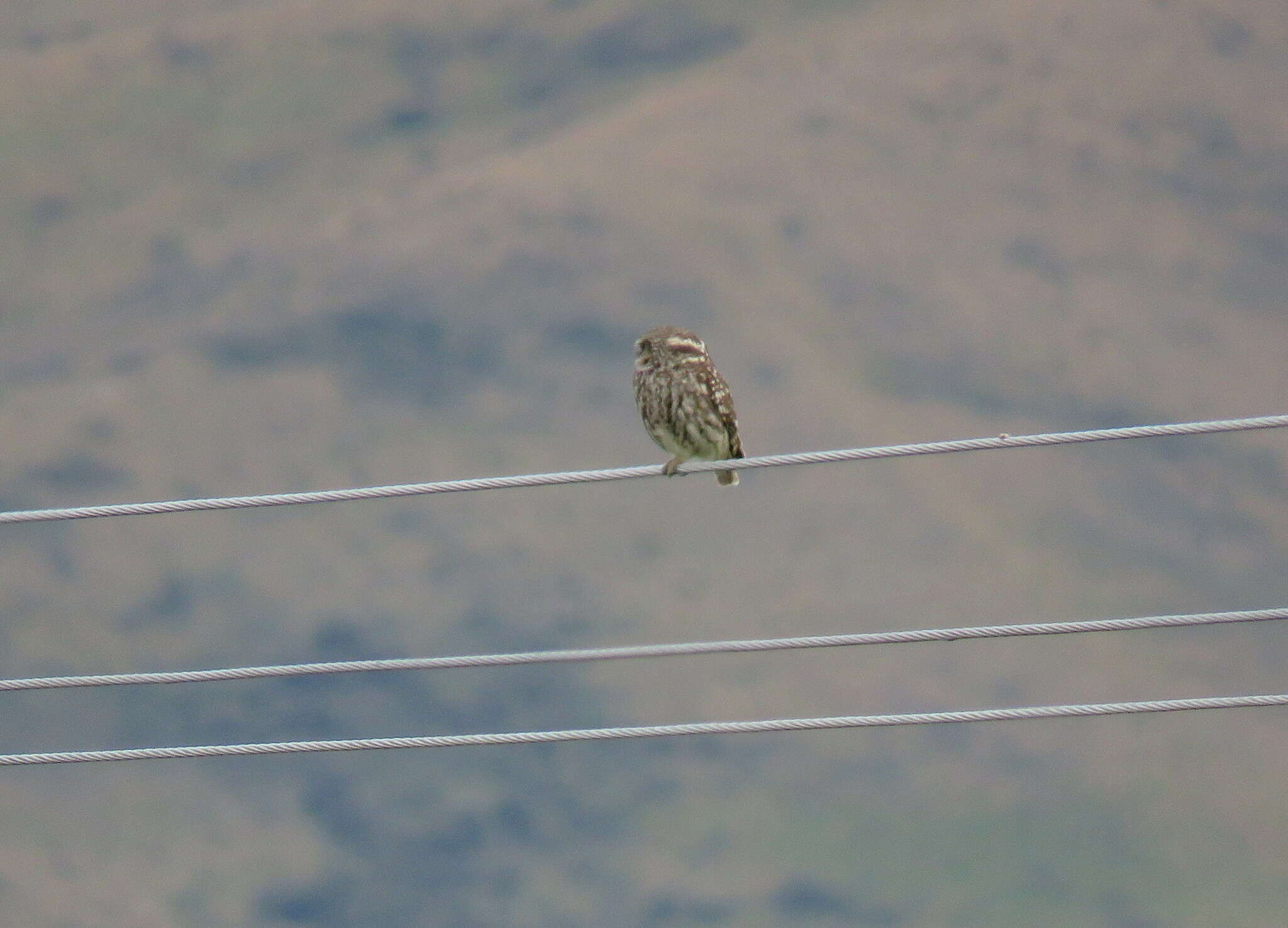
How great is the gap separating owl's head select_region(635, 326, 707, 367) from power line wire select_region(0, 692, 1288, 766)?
2706mm

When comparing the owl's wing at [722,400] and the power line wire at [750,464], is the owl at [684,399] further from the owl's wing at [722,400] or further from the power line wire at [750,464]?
the power line wire at [750,464]

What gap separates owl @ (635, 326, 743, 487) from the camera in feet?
32.5

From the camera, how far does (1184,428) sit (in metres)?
7.25

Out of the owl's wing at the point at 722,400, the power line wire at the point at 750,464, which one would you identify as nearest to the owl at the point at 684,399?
the owl's wing at the point at 722,400

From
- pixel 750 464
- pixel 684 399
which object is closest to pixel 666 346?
pixel 684 399

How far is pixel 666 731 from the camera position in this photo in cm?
790

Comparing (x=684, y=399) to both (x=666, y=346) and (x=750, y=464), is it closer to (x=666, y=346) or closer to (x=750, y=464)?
(x=666, y=346)

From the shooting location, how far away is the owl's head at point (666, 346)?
33.0 feet

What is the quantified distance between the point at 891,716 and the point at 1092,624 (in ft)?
2.79

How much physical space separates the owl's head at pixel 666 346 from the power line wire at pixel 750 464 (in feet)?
6.60

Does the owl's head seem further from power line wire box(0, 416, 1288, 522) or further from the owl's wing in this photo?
power line wire box(0, 416, 1288, 522)

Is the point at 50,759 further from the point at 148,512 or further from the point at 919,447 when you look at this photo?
the point at 919,447

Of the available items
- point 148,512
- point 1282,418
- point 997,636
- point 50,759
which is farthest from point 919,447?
point 50,759

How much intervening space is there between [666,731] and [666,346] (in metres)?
2.80
